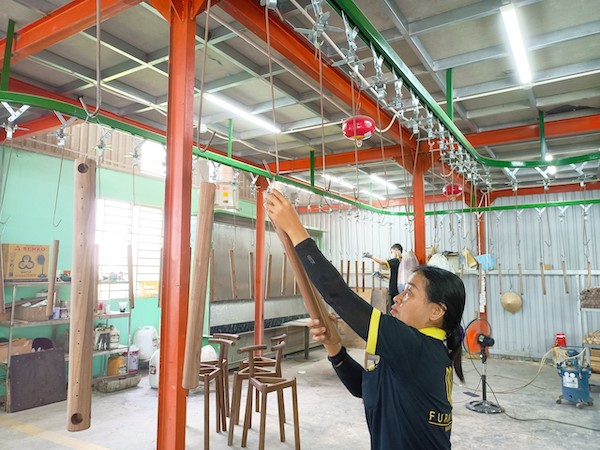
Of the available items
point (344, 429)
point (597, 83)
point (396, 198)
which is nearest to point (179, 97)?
point (344, 429)

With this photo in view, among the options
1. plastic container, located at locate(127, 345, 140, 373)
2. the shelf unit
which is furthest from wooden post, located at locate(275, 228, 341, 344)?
plastic container, located at locate(127, 345, 140, 373)

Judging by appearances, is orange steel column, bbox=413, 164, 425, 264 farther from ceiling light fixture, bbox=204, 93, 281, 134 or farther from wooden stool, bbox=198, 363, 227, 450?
wooden stool, bbox=198, 363, 227, 450

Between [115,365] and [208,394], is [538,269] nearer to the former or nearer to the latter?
[208,394]

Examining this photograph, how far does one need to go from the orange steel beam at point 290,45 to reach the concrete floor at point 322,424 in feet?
11.8

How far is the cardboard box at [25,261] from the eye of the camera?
17.7 feet

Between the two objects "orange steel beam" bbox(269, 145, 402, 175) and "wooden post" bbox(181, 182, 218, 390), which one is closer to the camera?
"wooden post" bbox(181, 182, 218, 390)

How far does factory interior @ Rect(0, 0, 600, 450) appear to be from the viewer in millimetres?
1782

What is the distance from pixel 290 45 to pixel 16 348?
5.30 meters

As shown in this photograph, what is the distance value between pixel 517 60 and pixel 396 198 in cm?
719

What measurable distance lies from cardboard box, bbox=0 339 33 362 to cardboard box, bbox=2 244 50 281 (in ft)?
2.74

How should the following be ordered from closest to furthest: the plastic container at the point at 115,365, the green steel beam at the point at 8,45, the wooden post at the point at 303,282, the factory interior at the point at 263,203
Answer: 1. the wooden post at the point at 303,282
2. the factory interior at the point at 263,203
3. the green steel beam at the point at 8,45
4. the plastic container at the point at 115,365

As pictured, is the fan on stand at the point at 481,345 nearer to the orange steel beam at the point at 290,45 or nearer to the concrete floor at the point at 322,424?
the concrete floor at the point at 322,424

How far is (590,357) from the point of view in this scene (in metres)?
6.55

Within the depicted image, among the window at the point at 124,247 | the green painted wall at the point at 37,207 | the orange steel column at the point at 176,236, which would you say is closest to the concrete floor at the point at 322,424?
the green painted wall at the point at 37,207
